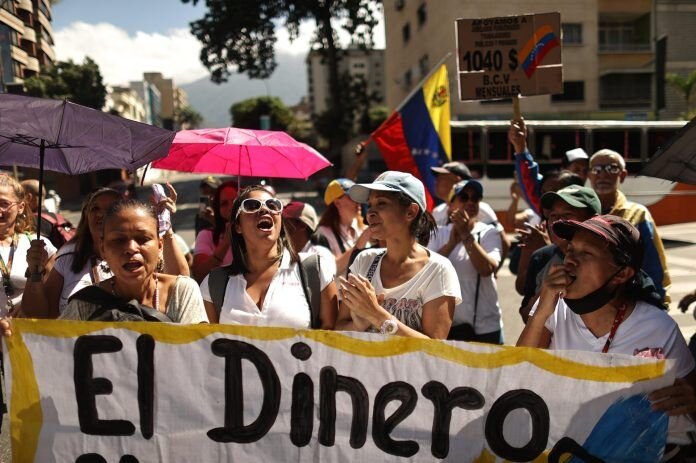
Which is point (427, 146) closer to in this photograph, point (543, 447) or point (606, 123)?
point (543, 447)

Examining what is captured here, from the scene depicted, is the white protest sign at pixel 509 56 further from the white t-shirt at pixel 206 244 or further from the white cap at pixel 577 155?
the white t-shirt at pixel 206 244

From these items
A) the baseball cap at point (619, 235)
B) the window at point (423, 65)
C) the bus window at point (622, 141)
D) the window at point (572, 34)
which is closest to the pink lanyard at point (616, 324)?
the baseball cap at point (619, 235)

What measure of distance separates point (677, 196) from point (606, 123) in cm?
252

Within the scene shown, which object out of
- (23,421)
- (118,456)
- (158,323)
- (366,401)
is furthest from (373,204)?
(23,421)

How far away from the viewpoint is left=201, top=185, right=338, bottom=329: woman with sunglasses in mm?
2750

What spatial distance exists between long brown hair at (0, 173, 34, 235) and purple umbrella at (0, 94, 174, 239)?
0.12m

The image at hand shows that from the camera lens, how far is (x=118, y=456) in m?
2.35

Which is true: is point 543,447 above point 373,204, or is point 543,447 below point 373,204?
below

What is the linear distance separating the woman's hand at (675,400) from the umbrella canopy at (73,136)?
2.49m

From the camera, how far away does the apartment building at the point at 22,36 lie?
3765 mm

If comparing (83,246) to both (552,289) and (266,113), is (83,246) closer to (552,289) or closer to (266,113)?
(552,289)

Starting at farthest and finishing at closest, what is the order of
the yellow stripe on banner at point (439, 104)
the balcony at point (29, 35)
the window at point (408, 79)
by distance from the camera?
the window at point (408, 79) < the yellow stripe on banner at point (439, 104) < the balcony at point (29, 35)

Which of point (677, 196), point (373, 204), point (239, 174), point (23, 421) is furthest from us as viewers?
point (677, 196)

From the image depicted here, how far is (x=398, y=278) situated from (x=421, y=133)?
3943mm
